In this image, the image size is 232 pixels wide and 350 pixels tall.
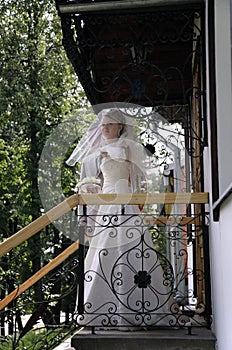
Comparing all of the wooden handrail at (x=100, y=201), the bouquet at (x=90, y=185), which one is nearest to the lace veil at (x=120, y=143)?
the bouquet at (x=90, y=185)

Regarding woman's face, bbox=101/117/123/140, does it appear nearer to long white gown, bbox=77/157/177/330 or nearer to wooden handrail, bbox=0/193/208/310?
long white gown, bbox=77/157/177/330

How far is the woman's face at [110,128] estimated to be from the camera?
169 inches

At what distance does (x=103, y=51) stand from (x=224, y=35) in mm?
2130

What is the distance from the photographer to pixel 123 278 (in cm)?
385

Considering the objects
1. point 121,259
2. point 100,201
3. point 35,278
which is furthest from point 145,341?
point 35,278

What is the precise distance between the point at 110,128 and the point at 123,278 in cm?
119

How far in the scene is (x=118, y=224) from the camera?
3918 millimetres

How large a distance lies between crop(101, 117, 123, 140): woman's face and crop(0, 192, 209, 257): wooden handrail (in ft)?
2.59

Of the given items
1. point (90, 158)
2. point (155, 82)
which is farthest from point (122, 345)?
point (155, 82)

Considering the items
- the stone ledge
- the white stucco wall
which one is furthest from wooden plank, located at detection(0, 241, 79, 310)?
the white stucco wall

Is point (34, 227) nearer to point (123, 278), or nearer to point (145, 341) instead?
point (123, 278)

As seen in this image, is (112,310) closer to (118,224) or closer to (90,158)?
(118,224)

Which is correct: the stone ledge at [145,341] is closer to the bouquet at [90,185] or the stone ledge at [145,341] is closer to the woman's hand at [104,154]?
the bouquet at [90,185]

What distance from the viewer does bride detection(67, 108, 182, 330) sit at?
3678mm
